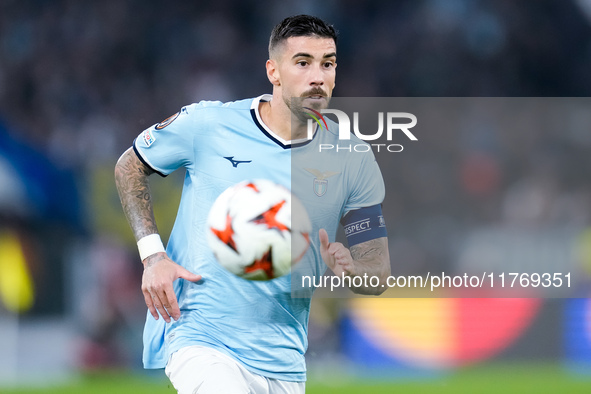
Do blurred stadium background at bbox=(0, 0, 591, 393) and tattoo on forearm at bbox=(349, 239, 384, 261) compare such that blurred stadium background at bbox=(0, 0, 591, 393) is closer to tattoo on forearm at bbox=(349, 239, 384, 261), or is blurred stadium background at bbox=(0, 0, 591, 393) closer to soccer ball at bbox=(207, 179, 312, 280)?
tattoo on forearm at bbox=(349, 239, 384, 261)

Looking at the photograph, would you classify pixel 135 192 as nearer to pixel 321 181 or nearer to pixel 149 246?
pixel 149 246

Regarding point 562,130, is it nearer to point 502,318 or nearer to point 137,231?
point 502,318

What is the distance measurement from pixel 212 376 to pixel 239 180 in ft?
3.06

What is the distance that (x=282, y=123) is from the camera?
158 inches

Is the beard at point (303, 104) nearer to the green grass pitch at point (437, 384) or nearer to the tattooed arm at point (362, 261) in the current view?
the tattooed arm at point (362, 261)

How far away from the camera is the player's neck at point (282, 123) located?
400 centimetres

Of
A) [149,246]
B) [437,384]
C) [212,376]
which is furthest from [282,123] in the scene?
[437,384]

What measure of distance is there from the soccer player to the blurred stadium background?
2.42m

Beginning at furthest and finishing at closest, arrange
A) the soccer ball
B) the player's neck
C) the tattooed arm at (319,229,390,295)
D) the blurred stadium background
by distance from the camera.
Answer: the blurred stadium background < the player's neck < the soccer ball < the tattooed arm at (319,229,390,295)

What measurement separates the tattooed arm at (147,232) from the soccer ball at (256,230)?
205 mm

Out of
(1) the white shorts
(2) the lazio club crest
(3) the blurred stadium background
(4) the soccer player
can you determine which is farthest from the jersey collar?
(3) the blurred stadium background

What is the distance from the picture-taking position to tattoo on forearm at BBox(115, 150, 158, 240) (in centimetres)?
400

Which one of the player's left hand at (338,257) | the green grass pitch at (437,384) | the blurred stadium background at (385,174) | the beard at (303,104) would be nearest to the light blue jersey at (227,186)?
the beard at (303,104)

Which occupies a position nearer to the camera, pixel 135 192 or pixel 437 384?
pixel 135 192
